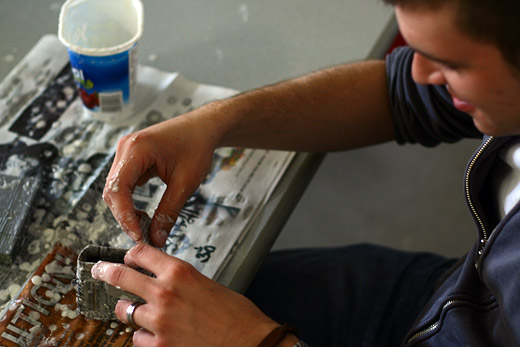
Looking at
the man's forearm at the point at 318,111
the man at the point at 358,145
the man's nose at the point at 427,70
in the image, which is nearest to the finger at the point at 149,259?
the man at the point at 358,145

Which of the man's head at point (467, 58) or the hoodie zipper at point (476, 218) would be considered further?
the hoodie zipper at point (476, 218)

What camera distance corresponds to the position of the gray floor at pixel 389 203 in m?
1.84

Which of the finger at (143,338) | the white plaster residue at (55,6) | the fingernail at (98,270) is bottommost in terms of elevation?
the finger at (143,338)

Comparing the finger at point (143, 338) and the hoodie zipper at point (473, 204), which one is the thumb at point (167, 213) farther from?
the hoodie zipper at point (473, 204)

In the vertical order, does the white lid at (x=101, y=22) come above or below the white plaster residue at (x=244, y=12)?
below

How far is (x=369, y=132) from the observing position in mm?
1064

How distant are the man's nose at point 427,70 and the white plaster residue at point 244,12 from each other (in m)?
0.59

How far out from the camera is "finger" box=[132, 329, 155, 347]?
2.43ft

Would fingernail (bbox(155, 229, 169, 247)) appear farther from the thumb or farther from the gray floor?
the gray floor

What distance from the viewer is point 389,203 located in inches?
75.0

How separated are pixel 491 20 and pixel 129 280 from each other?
1.64ft

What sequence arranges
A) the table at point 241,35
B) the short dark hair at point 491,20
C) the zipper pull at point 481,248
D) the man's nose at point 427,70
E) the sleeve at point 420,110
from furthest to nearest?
the table at point 241,35, the sleeve at point 420,110, the zipper pull at point 481,248, the man's nose at point 427,70, the short dark hair at point 491,20

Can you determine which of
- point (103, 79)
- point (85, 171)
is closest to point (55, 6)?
point (103, 79)

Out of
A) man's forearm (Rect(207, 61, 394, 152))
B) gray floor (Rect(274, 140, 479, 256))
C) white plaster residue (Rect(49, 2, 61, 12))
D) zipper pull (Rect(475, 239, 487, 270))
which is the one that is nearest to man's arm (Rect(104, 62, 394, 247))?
man's forearm (Rect(207, 61, 394, 152))
